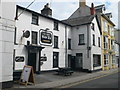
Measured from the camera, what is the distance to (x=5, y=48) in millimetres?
10773

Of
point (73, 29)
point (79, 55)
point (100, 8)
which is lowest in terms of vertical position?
point (79, 55)

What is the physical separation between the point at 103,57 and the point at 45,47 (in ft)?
43.3

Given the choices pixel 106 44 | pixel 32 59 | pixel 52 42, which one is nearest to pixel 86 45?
pixel 52 42

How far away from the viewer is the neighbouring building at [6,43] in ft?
34.5

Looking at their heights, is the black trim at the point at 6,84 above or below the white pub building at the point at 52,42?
below

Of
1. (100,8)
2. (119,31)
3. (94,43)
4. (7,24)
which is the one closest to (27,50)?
(7,24)

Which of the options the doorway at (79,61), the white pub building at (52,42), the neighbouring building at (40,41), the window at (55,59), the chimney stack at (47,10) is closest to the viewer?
the neighbouring building at (40,41)

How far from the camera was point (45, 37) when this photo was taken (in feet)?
64.0

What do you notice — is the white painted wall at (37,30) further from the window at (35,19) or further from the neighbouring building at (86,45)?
the neighbouring building at (86,45)

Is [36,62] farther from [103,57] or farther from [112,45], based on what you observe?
[112,45]

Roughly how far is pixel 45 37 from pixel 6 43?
8870mm

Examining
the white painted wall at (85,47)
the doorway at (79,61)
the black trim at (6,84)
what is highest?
the white painted wall at (85,47)

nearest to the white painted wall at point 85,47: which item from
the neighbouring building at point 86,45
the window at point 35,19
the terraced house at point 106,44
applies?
the neighbouring building at point 86,45

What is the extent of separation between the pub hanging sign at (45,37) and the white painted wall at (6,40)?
7798 mm
